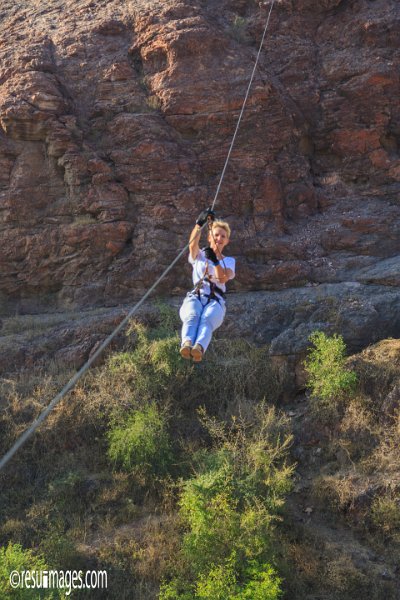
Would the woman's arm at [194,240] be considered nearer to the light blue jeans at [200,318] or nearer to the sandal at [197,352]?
the light blue jeans at [200,318]

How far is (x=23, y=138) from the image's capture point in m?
12.1

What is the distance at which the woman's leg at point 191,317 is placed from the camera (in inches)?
232

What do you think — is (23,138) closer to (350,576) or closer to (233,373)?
(233,373)

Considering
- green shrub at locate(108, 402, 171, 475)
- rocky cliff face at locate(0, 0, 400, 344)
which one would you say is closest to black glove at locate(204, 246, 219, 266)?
green shrub at locate(108, 402, 171, 475)

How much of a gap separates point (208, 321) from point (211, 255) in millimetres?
705

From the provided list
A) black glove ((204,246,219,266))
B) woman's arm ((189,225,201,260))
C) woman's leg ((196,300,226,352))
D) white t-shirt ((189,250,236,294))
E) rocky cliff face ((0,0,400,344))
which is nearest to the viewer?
woman's leg ((196,300,226,352))

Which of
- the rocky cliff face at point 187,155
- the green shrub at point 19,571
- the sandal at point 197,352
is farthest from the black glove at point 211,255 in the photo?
the rocky cliff face at point 187,155

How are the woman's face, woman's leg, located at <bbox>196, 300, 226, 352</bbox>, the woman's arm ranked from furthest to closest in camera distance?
the woman's face
the woman's arm
woman's leg, located at <bbox>196, 300, 226, 352</bbox>

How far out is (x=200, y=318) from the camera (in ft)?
20.1

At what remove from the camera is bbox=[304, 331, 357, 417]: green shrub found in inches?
347

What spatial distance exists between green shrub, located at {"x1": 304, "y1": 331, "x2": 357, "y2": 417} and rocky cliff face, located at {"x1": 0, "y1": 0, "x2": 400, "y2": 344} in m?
2.32

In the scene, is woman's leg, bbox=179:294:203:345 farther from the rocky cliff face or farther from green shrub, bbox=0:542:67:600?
the rocky cliff face

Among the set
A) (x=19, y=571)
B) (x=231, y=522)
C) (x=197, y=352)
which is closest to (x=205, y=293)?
(x=197, y=352)

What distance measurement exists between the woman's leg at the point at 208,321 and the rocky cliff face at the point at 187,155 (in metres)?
5.19
